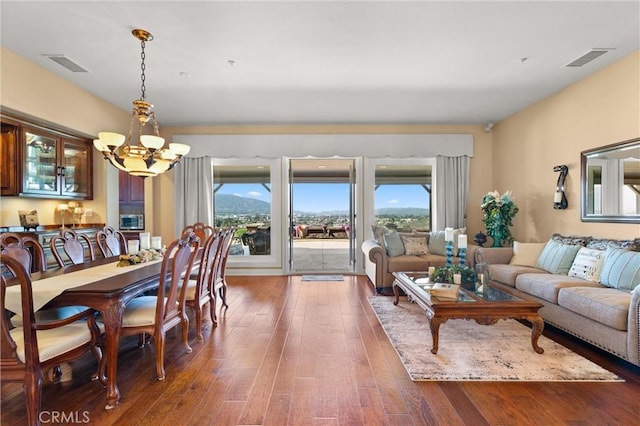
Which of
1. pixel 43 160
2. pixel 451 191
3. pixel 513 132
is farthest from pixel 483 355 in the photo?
pixel 43 160

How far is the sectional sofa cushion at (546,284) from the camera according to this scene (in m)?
3.34

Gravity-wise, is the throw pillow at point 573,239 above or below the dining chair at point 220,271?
above

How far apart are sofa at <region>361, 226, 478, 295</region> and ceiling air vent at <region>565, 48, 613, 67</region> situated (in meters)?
2.66

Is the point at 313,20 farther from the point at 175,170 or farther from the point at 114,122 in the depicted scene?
the point at 175,170

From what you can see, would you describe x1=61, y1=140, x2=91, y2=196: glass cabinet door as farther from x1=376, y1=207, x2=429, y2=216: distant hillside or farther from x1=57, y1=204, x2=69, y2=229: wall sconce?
x1=376, y1=207, x2=429, y2=216: distant hillside

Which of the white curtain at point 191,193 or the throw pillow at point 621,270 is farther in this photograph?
the white curtain at point 191,193

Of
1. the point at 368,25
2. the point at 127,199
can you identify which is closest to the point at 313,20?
the point at 368,25

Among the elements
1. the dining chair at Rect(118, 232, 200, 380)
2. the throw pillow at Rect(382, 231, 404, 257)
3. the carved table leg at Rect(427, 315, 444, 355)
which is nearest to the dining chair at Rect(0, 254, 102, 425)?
the dining chair at Rect(118, 232, 200, 380)

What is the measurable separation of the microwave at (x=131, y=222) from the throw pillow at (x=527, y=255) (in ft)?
20.9

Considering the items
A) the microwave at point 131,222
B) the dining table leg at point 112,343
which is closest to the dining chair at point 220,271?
the dining table leg at point 112,343

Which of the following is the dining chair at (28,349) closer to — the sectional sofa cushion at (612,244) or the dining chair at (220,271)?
the dining chair at (220,271)

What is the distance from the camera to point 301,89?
4.62 metres

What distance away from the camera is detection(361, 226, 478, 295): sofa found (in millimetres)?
5168

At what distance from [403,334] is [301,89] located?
332 cm
